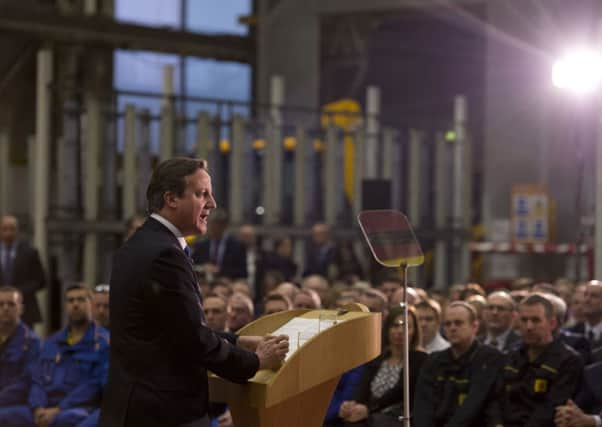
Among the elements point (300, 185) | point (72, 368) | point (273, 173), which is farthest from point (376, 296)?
point (300, 185)

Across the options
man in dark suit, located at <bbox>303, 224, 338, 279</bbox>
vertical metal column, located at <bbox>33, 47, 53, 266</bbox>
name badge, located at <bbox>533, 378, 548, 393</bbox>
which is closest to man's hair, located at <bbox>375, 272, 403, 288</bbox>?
man in dark suit, located at <bbox>303, 224, 338, 279</bbox>

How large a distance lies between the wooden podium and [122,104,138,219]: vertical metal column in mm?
9535

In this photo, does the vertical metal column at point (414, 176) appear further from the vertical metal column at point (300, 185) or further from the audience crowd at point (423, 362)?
the audience crowd at point (423, 362)

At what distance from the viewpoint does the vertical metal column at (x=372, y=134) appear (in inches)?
574

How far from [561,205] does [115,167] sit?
6199mm

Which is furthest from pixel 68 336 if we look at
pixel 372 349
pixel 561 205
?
pixel 561 205

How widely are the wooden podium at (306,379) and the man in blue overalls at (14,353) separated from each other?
3408mm

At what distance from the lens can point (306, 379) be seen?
3.31 metres

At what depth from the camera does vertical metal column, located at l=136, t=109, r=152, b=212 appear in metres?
13.2

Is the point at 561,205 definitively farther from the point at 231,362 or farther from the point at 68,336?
the point at 231,362

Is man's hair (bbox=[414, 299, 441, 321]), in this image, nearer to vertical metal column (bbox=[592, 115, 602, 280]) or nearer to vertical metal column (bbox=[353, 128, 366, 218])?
vertical metal column (bbox=[592, 115, 602, 280])

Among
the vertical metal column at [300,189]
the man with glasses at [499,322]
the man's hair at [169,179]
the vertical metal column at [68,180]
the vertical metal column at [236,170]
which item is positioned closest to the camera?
the man's hair at [169,179]

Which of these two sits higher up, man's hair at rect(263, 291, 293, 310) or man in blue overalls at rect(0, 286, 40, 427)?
Result: man's hair at rect(263, 291, 293, 310)

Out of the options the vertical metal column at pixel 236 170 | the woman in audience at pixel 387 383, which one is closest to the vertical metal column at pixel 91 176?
the vertical metal column at pixel 236 170
